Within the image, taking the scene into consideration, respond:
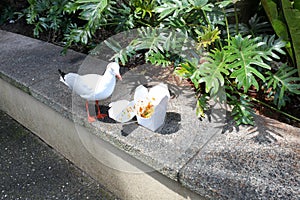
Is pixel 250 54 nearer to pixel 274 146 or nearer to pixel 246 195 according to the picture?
pixel 274 146

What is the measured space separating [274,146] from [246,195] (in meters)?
0.25

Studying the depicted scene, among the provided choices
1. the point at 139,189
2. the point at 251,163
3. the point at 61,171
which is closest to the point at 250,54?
the point at 251,163

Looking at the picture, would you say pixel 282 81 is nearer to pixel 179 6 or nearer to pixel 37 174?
pixel 179 6

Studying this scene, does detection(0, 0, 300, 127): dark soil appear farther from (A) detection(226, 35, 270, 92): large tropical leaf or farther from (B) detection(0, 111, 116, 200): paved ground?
(B) detection(0, 111, 116, 200): paved ground

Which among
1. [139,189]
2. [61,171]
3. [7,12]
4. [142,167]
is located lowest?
[61,171]

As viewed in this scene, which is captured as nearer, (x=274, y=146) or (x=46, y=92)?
(x=274, y=146)

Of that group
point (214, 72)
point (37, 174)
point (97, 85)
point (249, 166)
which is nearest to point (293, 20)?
point (214, 72)

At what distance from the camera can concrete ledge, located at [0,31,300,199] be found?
988 mm

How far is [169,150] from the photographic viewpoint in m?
1.14

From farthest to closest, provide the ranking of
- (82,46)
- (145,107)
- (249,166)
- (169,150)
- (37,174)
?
1. (82,46)
2. (37,174)
3. (145,107)
4. (169,150)
5. (249,166)

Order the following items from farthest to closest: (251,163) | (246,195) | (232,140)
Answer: (232,140)
(251,163)
(246,195)

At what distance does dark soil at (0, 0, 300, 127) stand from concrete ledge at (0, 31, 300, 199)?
166 mm

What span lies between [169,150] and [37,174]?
0.82 metres

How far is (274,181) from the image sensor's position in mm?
959
